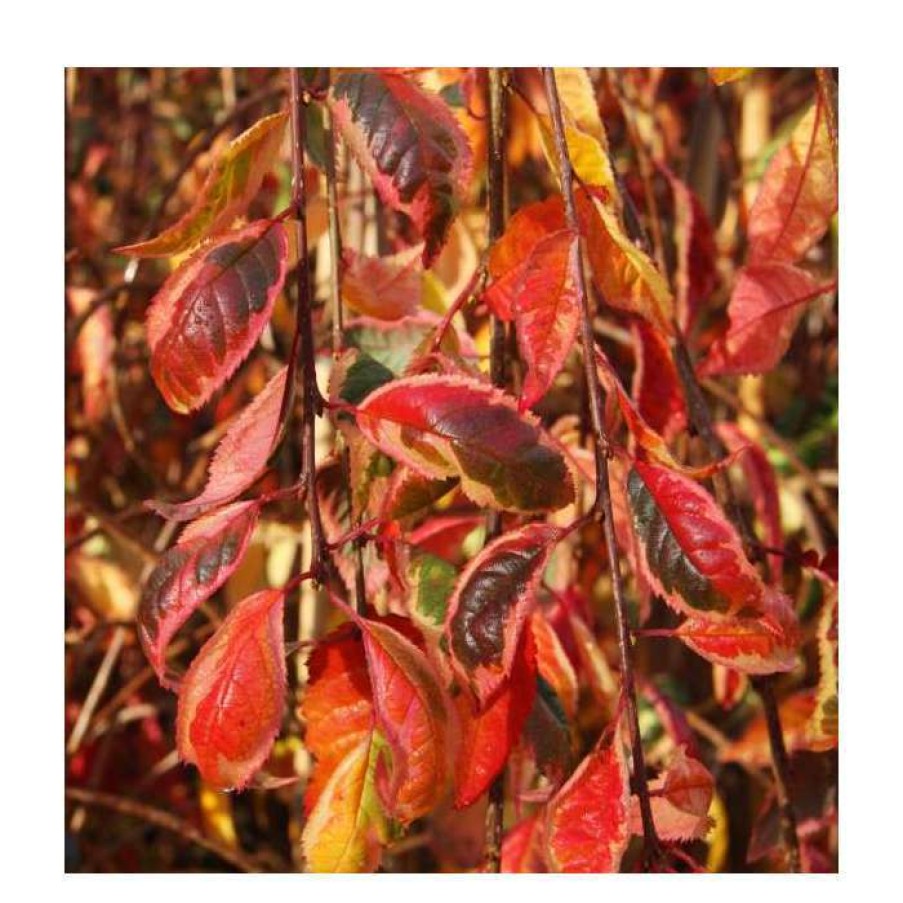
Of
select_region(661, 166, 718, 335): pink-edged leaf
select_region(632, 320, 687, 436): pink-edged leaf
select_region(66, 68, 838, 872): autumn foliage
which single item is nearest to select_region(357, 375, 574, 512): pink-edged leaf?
select_region(66, 68, 838, 872): autumn foliage

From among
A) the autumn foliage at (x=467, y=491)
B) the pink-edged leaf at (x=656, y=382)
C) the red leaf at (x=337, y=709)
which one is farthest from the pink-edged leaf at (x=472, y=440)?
the pink-edged leaf at (x=656, y=382)

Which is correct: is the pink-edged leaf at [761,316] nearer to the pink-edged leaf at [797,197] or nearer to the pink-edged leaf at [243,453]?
the pink-edged leaf at [797,197]

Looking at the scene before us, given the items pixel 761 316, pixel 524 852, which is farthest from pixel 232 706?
pixel 761 316

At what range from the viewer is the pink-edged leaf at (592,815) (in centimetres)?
50

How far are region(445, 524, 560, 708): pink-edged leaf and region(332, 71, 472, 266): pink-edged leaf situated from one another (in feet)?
0.45

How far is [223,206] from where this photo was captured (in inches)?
21.0

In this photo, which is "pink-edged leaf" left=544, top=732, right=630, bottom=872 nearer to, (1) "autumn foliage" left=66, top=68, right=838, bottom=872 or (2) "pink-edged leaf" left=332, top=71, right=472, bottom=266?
(1) "autumn foliage" left=66, top=68, right=838, bottom=872

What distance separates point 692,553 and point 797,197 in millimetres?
308

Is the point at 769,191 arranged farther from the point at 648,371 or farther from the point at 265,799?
the point at 265,799

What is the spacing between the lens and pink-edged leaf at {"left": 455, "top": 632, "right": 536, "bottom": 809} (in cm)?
55

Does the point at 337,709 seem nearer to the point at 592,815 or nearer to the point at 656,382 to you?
the point at 592,815

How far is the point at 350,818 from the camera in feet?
1.75

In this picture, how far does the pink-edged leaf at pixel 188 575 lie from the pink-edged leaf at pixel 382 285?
0.72ft
